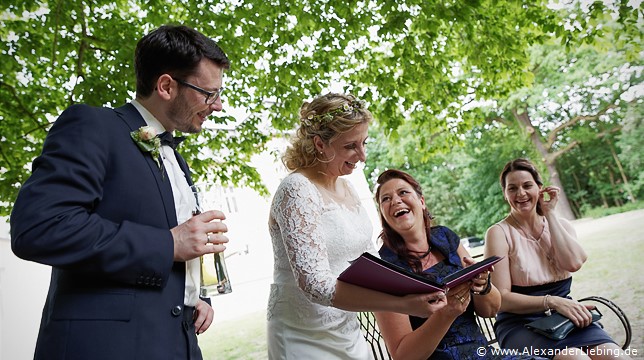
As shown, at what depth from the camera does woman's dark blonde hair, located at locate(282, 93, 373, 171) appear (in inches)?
65.6

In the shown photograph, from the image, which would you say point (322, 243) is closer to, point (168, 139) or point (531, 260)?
point (168, 139)

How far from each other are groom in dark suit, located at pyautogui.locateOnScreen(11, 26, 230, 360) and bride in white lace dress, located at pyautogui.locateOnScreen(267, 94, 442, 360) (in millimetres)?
360

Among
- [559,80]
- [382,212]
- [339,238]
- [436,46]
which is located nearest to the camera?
[339,238]

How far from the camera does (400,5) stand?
367 centimetres

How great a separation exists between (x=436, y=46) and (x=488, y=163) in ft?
27.0

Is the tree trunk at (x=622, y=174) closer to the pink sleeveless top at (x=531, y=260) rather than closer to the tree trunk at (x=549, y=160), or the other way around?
the tree trunk at (x=549, y=160)

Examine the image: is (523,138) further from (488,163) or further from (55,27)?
(55,27)

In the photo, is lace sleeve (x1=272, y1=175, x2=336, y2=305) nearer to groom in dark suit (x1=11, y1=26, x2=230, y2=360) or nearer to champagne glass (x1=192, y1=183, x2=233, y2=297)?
champagne glass (x1=192, y1=183, x2=233, y2=297)

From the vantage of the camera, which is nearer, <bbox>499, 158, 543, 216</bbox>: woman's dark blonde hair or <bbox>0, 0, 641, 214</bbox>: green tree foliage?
<bbox>499, 158, 543, 216</bbox>: woman's dark blonde hair

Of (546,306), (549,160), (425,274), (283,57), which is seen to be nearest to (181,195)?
(425,274)

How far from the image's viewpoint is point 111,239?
896 millimetres

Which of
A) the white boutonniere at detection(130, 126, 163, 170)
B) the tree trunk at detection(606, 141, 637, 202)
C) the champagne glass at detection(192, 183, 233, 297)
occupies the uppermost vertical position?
the tree trunk at detection(606, 141, 637, 202)

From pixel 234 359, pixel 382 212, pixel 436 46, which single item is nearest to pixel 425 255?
pixel 382 212

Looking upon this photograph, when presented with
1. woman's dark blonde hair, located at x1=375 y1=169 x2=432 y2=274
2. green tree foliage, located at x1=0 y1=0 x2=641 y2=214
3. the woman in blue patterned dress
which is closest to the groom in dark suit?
the woman in blue patterned dress
